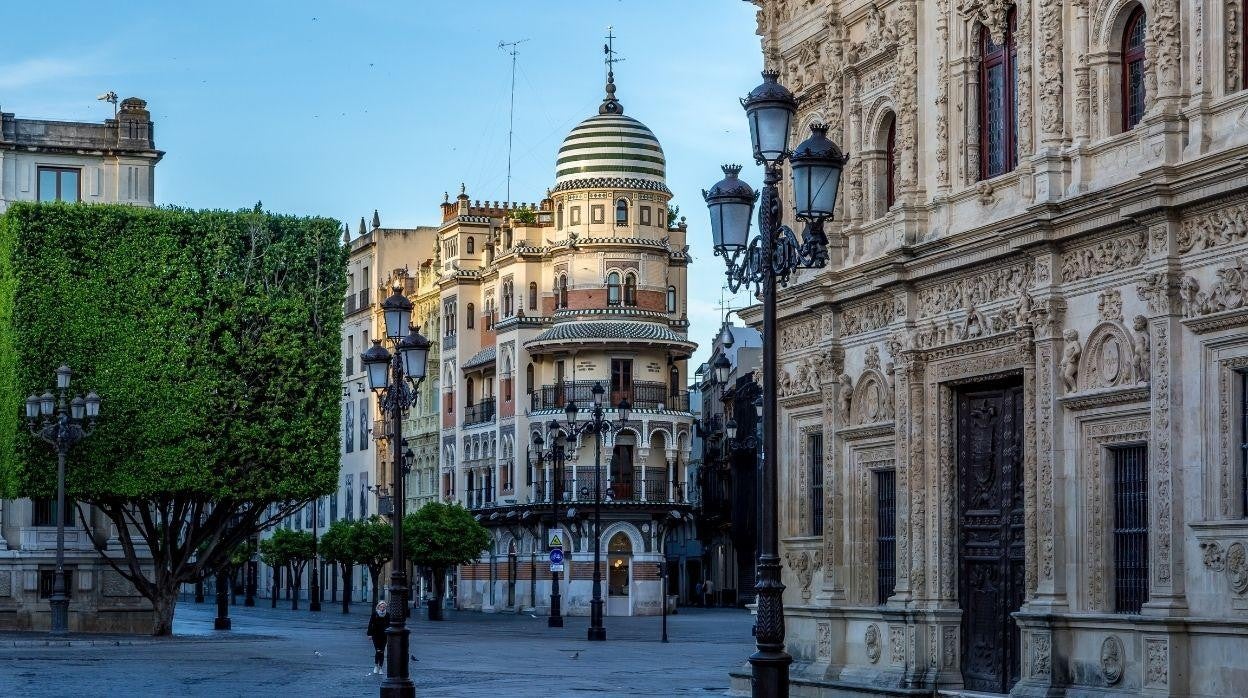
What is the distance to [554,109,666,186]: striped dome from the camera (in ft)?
249

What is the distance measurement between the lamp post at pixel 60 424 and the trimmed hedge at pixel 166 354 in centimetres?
56

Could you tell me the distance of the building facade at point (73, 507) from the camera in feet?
174

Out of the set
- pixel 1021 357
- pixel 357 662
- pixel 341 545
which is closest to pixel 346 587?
pixel 341 545

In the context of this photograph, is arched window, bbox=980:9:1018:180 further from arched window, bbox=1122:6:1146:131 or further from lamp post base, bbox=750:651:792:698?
lamp post base, bbox=750:651:792:698

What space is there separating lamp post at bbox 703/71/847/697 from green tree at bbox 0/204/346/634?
101ft

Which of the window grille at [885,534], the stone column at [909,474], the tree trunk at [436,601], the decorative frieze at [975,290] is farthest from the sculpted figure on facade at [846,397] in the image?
the tree trunk at [436,601]

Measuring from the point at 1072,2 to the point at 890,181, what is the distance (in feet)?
18.0

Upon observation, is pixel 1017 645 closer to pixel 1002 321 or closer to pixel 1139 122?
pixel 1002 321

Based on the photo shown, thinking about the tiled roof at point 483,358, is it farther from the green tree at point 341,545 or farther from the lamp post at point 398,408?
the lamp post at point 398,408

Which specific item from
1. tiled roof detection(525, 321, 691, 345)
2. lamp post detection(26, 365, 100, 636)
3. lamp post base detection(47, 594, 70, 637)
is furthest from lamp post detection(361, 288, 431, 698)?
tiled roof detection(525, 321, 691, 345)

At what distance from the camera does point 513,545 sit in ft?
263

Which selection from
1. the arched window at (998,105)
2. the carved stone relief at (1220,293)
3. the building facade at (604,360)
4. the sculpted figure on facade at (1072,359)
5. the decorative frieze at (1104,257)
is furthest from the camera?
the building facade at (604,360)

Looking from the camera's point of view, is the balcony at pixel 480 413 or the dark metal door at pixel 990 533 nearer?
the dark metal door at pixel 990 533

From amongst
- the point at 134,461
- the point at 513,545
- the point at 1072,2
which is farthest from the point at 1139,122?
the point at 513,545
